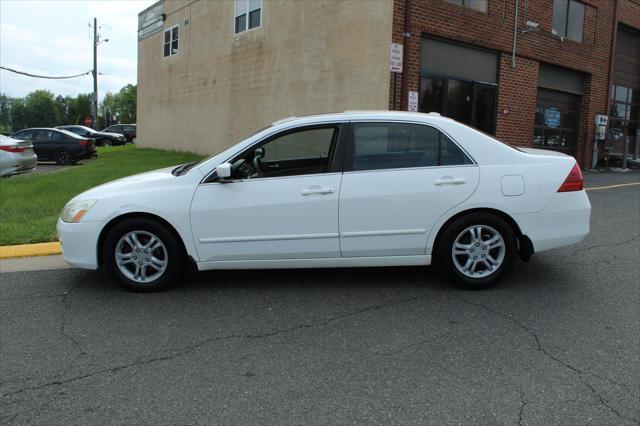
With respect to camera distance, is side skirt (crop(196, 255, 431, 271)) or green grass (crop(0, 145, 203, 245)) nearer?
side skirt (crop(196, 255, 431, 271))

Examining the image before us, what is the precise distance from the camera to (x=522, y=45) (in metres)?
14.7

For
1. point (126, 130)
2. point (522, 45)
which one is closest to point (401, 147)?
point (522, 45)

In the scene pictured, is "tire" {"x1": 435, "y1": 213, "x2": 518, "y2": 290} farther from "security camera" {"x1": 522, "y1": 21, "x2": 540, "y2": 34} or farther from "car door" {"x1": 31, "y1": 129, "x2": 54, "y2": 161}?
"car door" {"x1": 31, "y1": 129, "x2": 54, "y2": 161}

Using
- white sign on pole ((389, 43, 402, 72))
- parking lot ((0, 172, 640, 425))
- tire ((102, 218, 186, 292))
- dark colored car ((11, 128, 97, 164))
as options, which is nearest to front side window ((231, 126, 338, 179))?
tire ((102, 218, 186, 292))

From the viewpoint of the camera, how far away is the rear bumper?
4747mm

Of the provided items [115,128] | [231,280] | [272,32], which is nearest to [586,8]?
[272,32]

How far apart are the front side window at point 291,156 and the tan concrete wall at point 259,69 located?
7.25 metres

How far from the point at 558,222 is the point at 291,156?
2.56 m

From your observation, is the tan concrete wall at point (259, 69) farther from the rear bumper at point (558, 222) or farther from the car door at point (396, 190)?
the rear bumper at point (558, 222)

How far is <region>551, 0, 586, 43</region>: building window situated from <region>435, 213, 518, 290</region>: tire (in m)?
13.2

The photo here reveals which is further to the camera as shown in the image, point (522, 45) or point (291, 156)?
point (522, 45)

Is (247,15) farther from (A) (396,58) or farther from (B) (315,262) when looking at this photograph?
(B) (315,262)

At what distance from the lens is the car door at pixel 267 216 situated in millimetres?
4625

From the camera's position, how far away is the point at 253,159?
16.5 feet
